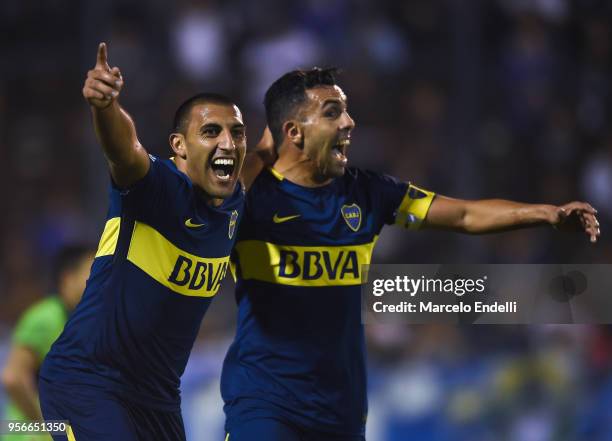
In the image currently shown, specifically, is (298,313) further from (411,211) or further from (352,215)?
(411,211)

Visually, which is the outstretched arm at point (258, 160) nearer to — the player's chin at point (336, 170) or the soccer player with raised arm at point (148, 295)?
the player's chin at point (336, 170)

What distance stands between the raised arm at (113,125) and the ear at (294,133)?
1.19 meters

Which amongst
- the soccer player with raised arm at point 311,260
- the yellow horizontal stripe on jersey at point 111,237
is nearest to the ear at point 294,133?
the soccer player with raised arm at point 311,260

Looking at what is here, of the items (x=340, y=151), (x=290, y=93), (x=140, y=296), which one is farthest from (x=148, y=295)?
(x=290, y=93)

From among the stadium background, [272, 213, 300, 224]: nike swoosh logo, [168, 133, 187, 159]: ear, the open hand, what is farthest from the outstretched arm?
the stadium background

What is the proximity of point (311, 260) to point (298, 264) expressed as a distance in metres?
0.06

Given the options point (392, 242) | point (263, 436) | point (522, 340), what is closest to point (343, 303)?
point (263, 436)

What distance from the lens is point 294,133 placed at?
17.4 ft

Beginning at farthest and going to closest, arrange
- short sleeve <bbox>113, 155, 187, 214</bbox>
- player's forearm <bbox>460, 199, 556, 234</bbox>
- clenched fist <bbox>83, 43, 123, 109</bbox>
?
player's forearm <bbox>460, 199, 556, 234</bbox> < short sleeve <bbox>113, 155, 187, 214</bbox> < clenched fist <bbox>83, 43, 123, 109</bbox>

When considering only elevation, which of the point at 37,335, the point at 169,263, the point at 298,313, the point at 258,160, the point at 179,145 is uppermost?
the point at 258,160

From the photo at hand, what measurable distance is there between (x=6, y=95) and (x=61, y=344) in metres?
5.78

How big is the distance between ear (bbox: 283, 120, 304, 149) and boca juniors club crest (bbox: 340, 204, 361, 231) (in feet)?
1.20

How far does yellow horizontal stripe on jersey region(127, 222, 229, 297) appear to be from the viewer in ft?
14.6

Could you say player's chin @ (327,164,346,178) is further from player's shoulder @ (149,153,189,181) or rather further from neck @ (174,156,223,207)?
player's shoulder @ (149,153,189,181)
